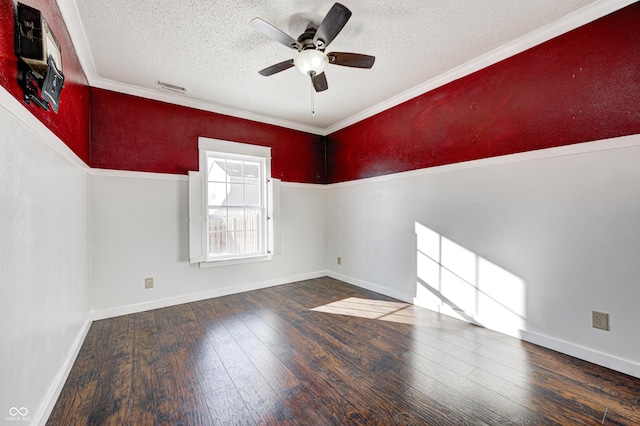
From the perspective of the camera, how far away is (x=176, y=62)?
267 centimetres

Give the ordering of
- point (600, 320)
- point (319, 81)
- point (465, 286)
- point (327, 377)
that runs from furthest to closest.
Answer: point (465, 286), point (319, 81), point (600, 320), point (327, 377)

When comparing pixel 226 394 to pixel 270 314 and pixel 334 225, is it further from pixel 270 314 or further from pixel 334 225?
pixel 334 225

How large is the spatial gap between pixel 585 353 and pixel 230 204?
4.01 m

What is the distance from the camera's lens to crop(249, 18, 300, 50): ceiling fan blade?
1828 mm

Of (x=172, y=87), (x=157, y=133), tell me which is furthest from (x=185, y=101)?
(x=157, y=133)

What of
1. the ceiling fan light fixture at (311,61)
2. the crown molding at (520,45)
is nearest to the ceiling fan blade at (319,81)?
the ceiling fan light fixture at (311,61)

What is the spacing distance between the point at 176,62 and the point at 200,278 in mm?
2540

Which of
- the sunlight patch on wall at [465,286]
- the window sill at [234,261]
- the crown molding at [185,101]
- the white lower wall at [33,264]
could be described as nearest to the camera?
the white lower wall at [33,264]

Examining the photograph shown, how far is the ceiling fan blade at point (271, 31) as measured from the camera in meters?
1.83

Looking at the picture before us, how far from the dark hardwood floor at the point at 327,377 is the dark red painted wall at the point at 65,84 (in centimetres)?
174

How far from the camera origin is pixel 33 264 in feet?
4.63

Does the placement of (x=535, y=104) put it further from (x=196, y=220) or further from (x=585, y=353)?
(x=196, y=220)

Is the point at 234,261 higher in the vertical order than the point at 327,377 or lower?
higher

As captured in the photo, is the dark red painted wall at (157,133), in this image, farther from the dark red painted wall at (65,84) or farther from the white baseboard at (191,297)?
the white baseboard at (191,297)
